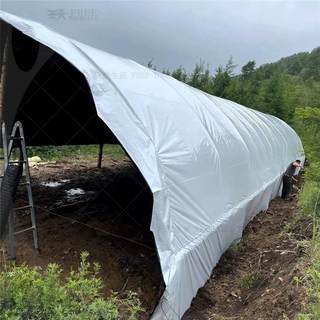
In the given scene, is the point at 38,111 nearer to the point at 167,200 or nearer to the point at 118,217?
the point at 118,217

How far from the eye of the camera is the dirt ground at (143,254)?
3.65 meters

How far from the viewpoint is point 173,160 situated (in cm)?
376

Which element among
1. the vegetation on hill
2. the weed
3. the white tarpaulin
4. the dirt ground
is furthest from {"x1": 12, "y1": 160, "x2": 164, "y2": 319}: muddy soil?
the vegetation on hill

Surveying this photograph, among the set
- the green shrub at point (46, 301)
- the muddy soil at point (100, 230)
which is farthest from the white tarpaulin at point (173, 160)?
the green shrub at point (46, 301)

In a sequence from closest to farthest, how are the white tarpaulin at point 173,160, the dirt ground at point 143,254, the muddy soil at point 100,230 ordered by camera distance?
the white tarpaulin at point 173,160, the dirt ground at point 143,254, the muddy soil at point 100,230

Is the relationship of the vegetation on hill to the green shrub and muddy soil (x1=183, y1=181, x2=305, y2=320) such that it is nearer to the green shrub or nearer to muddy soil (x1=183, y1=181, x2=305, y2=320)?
muddy soil (x1=183, y1=181, x2=305, y2=320)

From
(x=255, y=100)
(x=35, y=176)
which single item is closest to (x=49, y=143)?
(x=35, y=176)

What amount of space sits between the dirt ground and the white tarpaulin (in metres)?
0.28

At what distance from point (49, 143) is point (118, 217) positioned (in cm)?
364

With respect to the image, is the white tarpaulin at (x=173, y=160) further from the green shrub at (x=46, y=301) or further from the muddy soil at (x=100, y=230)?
the green shrub at (x=46, y=301)

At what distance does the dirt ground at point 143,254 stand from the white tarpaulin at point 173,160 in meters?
0.28

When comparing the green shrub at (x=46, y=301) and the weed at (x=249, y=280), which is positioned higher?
the green shrub at (x=46, y=301)

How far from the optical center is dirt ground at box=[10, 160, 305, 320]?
3.65 metres

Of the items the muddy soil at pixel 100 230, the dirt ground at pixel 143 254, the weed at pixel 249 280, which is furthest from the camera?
the weed at pixel 249 280
